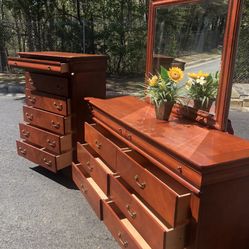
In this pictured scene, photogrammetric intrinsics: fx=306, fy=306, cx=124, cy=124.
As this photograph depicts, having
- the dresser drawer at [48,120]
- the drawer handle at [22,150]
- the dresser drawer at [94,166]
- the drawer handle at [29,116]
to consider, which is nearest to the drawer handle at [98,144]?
the dresser drawer at [94,166]

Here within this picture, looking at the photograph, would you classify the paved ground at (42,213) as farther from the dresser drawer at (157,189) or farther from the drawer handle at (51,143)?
the dresser drawer at (157,189)

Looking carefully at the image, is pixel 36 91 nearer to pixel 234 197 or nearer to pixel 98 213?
pixel 98 213

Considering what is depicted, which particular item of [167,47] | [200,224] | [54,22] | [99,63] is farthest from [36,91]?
[54,22]

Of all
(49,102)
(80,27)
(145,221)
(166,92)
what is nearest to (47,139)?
(49,102)

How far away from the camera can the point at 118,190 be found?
2.15 meters

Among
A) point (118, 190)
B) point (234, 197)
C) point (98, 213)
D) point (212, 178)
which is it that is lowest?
point (98, 213)

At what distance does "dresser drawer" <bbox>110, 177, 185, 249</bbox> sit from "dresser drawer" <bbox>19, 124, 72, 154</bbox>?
3.17ft

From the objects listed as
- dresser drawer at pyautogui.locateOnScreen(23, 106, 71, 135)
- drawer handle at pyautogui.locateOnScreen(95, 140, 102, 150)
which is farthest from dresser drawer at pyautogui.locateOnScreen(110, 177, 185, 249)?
dresser drawer at pyautogui.locateOnScreen(23, 106, 71, 135)

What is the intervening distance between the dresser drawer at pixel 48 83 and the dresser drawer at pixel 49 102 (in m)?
0.05

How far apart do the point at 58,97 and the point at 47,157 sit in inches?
25.0

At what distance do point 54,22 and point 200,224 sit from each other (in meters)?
8.76

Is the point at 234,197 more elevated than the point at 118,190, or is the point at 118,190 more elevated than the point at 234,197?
the point at 234,197

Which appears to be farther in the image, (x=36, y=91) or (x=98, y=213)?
(x=36, y=91)

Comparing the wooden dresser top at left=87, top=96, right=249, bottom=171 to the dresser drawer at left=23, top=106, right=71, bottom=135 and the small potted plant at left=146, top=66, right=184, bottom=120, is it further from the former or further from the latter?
the dresser drawer at left=23, top=106, right=71, bottom=135
